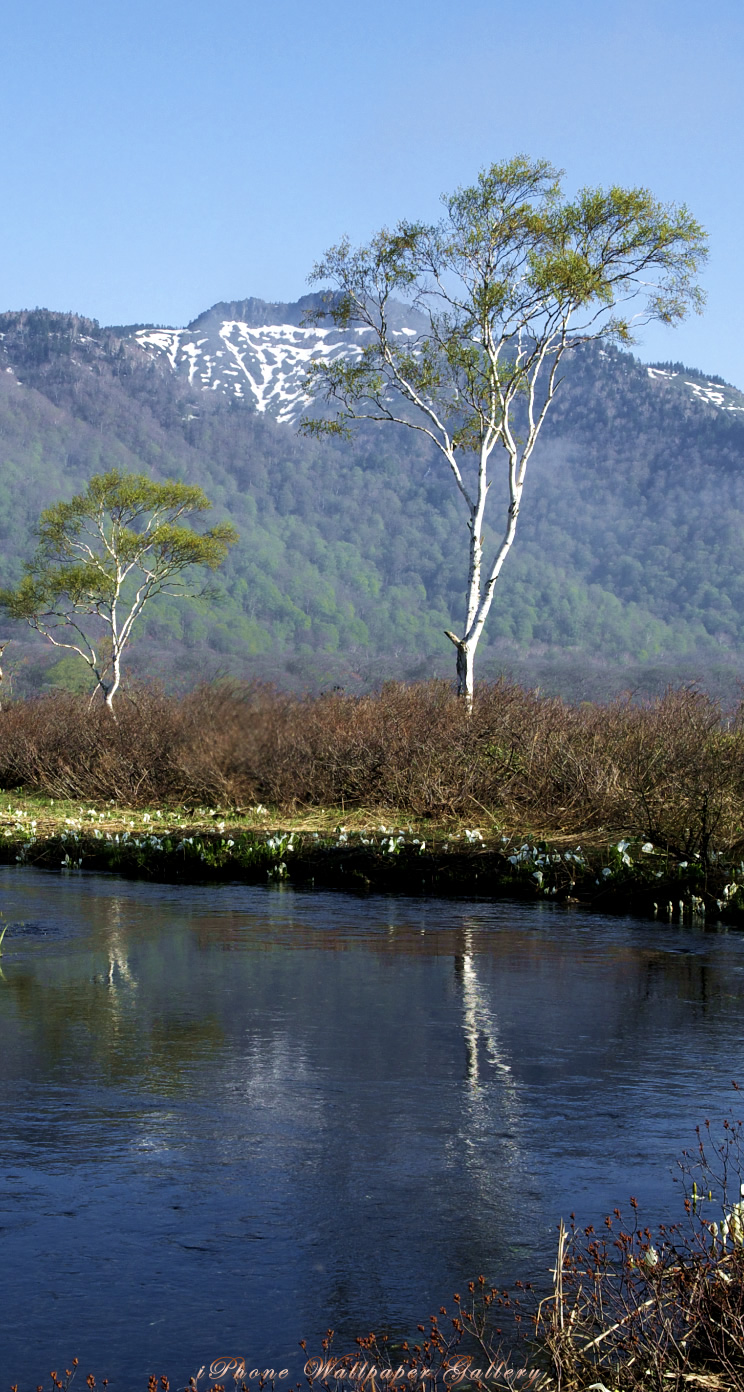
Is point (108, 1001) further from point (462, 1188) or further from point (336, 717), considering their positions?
point (336, 717)

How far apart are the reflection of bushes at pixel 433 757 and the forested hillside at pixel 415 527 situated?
344 ft

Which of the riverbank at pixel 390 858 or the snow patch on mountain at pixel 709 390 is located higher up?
the snow patch on mountain at pixel 709 390

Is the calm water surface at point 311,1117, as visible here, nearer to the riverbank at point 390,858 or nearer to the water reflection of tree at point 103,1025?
the water reflection of tree at point 103,1025

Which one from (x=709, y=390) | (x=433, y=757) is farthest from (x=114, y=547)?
(x=709, y=390)

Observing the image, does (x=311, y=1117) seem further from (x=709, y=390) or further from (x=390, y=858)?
(x=709, y=390)

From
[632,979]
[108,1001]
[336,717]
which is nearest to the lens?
[108,1001]

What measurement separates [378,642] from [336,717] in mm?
135327

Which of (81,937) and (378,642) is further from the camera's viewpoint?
(378,642)

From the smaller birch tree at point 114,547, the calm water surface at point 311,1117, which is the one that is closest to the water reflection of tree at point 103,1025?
the calm water surface at point 311,1117

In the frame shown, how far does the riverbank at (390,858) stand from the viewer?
13.9 m

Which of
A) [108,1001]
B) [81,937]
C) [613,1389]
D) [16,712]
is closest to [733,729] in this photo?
[81,937]

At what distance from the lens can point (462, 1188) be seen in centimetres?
550

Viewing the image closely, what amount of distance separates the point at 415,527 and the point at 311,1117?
169668 mm

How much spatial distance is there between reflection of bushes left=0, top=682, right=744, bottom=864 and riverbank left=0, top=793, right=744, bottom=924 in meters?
0.43
